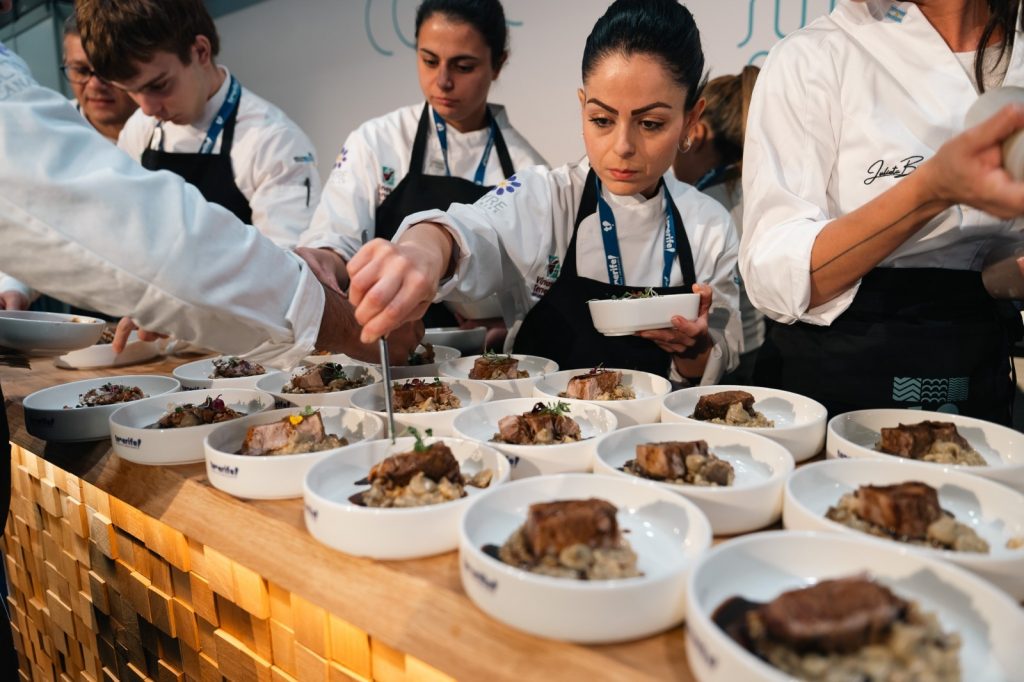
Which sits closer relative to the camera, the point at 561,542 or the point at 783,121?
the point at 561,542

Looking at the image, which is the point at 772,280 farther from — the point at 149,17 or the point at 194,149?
the point at 194,149

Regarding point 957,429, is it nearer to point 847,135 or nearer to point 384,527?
point 847,135

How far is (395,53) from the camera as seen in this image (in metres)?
4.88

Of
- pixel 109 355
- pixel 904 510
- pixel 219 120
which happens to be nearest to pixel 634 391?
pixel 904 510

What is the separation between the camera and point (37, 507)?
1939 mm

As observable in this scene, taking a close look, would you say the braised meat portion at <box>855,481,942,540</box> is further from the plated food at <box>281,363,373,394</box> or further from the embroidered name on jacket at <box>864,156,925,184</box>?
the plated food at <box>281,363,373,394</box>

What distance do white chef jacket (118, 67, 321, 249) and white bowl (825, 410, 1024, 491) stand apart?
7.80 feet

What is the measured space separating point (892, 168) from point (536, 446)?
1.04 meters

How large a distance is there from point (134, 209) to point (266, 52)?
5.40 meters

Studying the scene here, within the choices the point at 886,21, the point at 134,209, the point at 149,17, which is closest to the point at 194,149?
the point at 149,17

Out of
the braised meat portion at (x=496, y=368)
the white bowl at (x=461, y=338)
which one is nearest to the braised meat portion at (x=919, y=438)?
the braised meat portion at (x=496, y=368)

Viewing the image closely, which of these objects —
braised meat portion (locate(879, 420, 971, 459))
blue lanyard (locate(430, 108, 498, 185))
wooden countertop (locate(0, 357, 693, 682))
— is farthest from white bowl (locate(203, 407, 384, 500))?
blue lanyard (locate(430, 108, 498, 185))

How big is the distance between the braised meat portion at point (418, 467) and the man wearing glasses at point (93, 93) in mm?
3710

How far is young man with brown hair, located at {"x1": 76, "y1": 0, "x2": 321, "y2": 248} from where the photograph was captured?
111 inches
